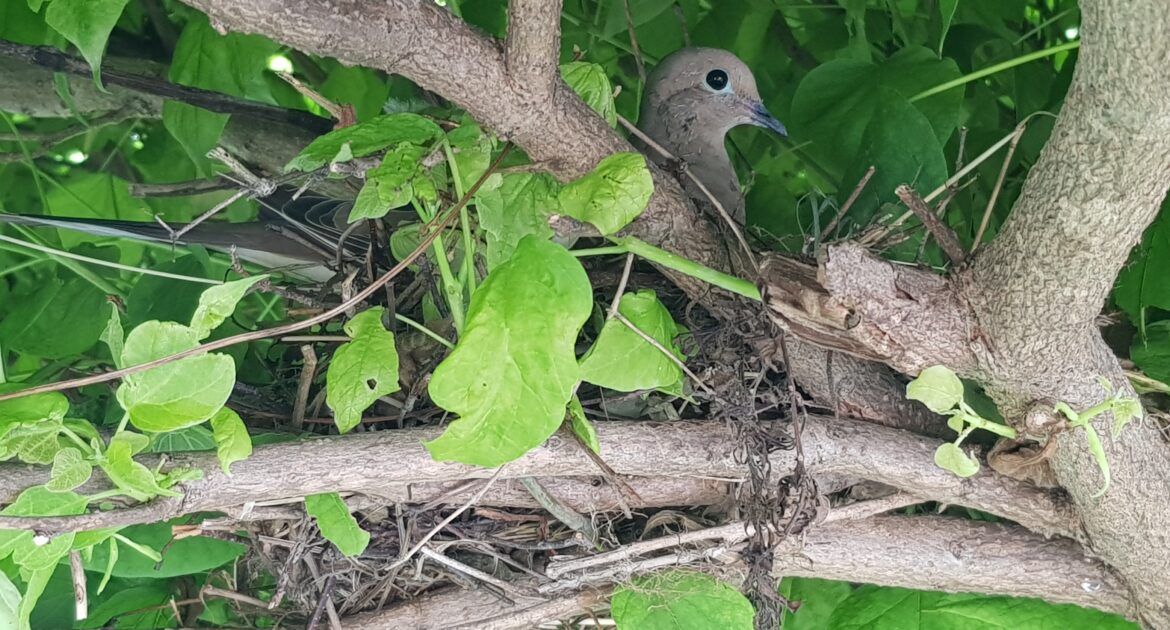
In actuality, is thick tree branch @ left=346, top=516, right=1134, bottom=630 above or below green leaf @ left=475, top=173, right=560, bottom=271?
A: below

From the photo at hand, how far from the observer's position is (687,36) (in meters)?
2.23

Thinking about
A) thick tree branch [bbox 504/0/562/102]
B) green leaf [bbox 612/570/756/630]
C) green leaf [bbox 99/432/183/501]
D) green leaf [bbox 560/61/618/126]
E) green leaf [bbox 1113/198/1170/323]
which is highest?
thick tree branch [bbox 504/0/562/102]

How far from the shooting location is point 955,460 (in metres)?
1.29

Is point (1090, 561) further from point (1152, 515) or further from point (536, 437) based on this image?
point (536, 437)

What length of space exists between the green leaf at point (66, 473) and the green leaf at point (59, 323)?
77 cm

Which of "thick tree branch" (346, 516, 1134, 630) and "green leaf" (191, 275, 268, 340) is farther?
"thick tree branch" (346, 516, 1134, 630)

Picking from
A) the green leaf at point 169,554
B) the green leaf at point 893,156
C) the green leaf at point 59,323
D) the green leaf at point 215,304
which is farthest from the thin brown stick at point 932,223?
the green leaf at point 59,323

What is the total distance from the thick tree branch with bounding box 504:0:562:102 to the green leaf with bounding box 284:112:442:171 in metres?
0.16

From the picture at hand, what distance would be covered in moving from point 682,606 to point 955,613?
1.40 feet

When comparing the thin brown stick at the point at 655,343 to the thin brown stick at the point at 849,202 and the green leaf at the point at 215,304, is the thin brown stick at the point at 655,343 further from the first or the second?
the green leaf at the point at 215,304

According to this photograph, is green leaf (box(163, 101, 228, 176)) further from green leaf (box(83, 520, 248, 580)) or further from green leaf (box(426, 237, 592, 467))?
green leaf (box(426, 237, 592, 467))

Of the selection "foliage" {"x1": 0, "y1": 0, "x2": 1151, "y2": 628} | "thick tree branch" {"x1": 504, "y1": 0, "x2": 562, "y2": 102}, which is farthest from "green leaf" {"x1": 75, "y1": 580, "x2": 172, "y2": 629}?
Result: "thick tree branch" {"x1": 504, "y1": 0, "x2": 562, "y2": 102}

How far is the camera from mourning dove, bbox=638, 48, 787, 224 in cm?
208

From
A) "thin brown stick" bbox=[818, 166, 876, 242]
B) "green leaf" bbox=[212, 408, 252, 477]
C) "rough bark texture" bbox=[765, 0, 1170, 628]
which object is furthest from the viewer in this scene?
"thin brown stick" bbox=[818, 166, 876, 242]
